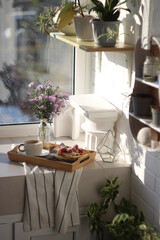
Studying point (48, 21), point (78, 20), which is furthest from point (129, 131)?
point (48, 21)

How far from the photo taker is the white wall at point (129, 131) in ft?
7.80

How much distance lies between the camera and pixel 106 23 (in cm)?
237

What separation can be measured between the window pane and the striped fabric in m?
0.79

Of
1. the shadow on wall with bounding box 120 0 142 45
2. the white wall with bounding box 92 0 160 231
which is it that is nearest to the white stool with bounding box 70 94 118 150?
the white wall with bounding box 92 0 160 231

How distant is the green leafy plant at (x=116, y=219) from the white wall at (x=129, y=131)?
0.22 ft

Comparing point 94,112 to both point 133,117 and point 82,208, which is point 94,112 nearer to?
point 133,117

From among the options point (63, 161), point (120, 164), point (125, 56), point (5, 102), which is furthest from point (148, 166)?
point (5, 102)

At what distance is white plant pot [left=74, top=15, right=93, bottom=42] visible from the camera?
256 centimetres

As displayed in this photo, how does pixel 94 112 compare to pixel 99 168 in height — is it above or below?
above

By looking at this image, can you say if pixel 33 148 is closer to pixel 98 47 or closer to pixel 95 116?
pixel 95 116

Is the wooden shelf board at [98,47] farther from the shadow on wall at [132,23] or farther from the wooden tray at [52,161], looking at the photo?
the wooden tray at [52,161]

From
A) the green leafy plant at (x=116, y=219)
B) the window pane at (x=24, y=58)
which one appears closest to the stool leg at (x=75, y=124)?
the window pane at (x=24, y=58)

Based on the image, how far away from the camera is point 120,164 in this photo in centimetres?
265

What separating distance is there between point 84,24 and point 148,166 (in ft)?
2.89
